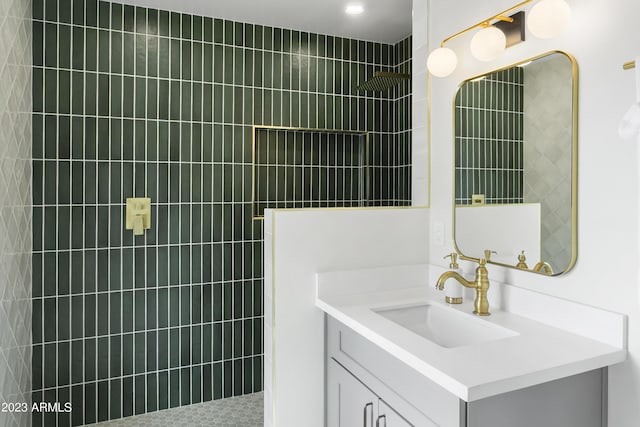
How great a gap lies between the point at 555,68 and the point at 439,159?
651 mm

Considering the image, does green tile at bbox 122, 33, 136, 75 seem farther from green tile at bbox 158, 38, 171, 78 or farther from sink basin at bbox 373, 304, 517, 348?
sink basin at bbox 373, 304, 517, 348

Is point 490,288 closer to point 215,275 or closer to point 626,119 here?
point 626,119

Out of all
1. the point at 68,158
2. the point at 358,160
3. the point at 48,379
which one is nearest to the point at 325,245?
the point at 358,160

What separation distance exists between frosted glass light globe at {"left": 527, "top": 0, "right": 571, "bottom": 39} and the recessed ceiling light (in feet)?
4.09

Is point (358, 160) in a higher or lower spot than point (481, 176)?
higher

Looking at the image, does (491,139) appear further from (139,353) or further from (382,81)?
(139,353)

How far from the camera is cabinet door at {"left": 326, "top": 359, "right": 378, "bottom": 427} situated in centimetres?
153

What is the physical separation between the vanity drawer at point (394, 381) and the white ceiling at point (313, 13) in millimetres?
1769

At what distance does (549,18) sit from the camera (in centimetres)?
142

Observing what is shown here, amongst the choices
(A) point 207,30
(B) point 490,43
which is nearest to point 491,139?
(B) point 490,43

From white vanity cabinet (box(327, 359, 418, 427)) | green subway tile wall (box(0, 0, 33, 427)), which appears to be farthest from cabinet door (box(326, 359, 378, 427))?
green subway tile wall (box(0, 0, 33, 427))

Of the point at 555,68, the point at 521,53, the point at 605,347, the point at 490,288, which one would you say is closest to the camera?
the point at 605,347

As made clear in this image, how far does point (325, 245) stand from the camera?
188cm

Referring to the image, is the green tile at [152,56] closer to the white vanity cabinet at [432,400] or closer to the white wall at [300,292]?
the white wall at [300,292]
